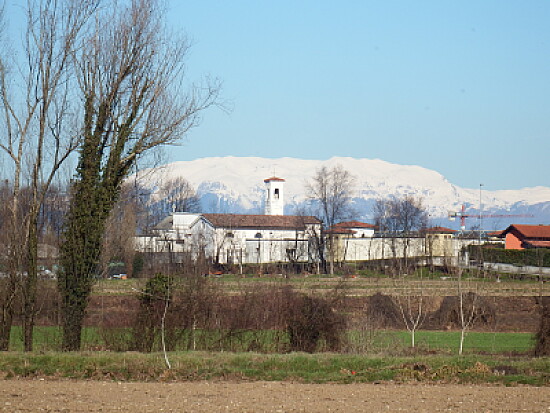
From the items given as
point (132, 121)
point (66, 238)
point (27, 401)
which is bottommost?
point (27, 401)

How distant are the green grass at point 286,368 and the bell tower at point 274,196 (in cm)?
9933

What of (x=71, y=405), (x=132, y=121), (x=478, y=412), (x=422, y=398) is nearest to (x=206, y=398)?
(x=71, y=405)

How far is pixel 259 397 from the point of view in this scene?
546 inches

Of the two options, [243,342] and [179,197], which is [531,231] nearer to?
[243,342]

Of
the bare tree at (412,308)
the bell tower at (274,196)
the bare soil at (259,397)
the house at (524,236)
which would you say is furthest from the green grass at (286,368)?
the bell tower at (274,196)

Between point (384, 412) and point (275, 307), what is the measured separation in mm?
9425

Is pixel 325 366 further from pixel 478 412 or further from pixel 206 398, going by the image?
pixel 478 412

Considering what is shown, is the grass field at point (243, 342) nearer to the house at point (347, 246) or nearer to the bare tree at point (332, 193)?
the house at point (347, 246)

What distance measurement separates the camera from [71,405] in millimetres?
13039

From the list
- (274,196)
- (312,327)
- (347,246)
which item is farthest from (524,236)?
(312,327)

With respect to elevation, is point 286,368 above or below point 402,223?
below

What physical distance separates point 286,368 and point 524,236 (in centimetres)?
7257

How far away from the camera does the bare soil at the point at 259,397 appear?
12773mm

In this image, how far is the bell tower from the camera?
11719 cm
